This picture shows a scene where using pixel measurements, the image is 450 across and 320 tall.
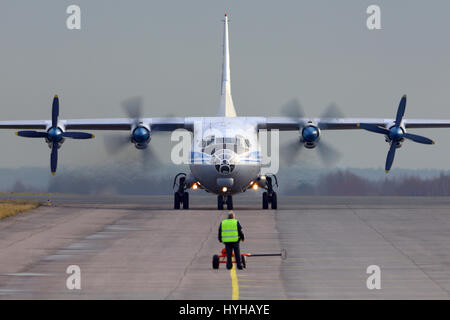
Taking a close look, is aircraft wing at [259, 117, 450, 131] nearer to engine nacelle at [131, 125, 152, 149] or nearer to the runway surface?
the runway surface

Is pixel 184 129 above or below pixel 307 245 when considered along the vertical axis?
above

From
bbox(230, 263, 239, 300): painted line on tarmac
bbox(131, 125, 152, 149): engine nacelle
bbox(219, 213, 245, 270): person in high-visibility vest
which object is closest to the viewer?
bbox(230, 263, 239, 300): painted line on tarmac

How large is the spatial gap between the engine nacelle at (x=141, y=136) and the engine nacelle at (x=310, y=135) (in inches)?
298

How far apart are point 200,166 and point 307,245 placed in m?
13.3

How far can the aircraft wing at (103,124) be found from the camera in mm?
47344

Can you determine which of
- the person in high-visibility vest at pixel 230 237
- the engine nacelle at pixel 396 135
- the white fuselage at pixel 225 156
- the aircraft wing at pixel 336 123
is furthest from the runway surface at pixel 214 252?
the aircraft wing at pixel 336 123

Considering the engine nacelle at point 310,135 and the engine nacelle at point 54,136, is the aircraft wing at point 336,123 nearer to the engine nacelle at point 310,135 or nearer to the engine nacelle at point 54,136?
the engine nacelle at point 310,135

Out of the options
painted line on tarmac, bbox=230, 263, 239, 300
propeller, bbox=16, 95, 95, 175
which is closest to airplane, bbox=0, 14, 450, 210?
propeller, bbox=16, 95, 95, 175

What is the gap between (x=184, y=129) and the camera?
48.3 m

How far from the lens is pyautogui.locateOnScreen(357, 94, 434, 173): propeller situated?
4603 cm

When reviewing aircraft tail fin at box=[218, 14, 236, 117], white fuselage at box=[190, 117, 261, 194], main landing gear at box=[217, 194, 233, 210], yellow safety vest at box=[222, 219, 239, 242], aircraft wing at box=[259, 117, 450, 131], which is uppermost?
aircraft tail fin at box=[218, 14, 236, 117]
